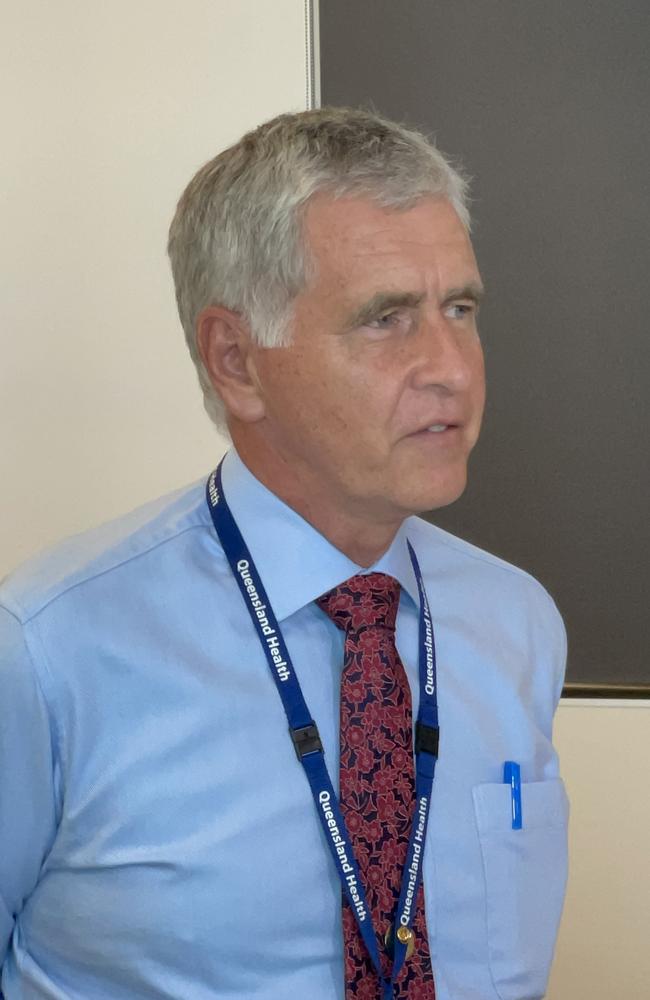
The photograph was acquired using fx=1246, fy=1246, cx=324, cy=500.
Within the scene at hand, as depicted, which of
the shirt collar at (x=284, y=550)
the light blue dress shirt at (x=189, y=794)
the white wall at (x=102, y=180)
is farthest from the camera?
the white wall at (x=102, y=180)

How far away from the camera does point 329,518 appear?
1539 mm

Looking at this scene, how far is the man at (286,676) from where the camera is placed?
1.40m

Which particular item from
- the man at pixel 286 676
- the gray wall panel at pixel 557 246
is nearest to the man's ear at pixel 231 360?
the man at pixel 286 676

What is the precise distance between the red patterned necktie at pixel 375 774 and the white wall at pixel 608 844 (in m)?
1.23

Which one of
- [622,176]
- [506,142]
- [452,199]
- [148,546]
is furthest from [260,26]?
[148,546]

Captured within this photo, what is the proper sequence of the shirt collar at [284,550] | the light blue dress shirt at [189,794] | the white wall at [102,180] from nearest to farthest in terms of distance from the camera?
the light blue dress shirt at [189,794]
the shirt collar at [284,550]
the white wall at [102,180]

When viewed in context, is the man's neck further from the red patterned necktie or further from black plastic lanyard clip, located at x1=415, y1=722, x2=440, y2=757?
black plastic lanyard clip, located at x1=415, y1=722, x2=440, y2=757

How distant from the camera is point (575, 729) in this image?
2635mm

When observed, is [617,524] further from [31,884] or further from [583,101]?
[31,884]

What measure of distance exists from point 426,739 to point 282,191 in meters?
0.68

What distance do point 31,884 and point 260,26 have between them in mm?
1817

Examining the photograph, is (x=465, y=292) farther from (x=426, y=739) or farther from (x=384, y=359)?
(x=426, y=739)

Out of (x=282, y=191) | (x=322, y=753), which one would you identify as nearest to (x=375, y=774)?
(x=322, y=753)

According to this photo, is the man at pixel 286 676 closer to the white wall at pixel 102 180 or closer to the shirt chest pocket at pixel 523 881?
the shirt chest pocket at pixel 523 881
